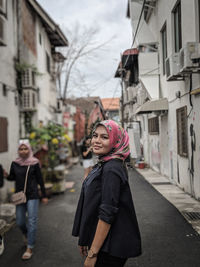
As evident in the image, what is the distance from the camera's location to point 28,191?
433 centimetres

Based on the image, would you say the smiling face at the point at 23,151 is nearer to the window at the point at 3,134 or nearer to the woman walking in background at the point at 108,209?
the woman walking in background at the point at 108,209

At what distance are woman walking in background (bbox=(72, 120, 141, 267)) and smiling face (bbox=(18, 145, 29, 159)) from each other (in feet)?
8.38

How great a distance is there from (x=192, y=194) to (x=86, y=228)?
592 cm

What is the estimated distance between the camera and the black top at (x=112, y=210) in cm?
196

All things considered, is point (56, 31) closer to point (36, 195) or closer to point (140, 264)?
point (36, 195)

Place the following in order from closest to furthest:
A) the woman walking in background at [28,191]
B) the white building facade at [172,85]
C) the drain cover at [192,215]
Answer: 1. the woman walking in background at [28,191]
2. the drain cover at [192,215]
3. the white building facade at [172,85]

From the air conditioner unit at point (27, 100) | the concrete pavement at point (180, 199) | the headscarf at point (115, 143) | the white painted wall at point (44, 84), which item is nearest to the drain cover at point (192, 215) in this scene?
the concrete pavement at point (180, 199)

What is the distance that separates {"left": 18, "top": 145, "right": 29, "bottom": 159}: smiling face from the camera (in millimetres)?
4465

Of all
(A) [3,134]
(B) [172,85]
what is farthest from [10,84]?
(B) [172,85]

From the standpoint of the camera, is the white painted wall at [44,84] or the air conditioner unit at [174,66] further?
the white painted wall at [44,84]

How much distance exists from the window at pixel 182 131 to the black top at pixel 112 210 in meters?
6.09

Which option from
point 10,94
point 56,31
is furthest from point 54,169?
point 56,31

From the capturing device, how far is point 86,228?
6.84 ft

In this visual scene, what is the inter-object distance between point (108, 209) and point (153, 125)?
11.2m
